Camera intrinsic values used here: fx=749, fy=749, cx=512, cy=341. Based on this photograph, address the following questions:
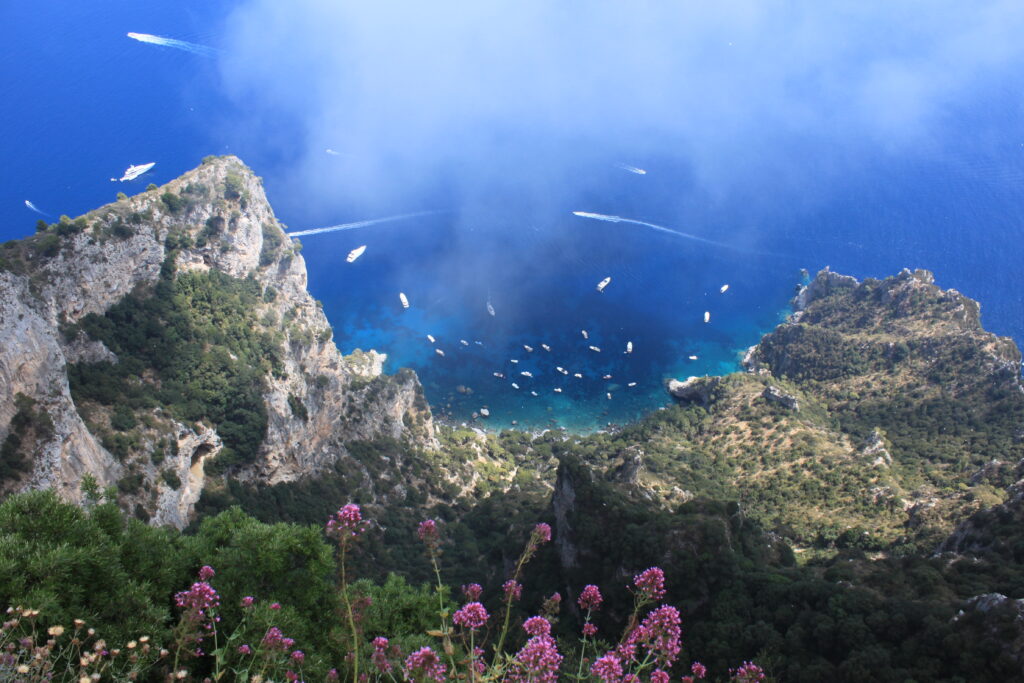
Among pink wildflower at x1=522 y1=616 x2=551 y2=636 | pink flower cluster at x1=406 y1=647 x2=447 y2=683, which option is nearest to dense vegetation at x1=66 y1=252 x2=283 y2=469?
pink flower cluster at x1=406 y1=647 x2=447 y2=683

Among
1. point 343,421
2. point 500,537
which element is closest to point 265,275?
point 343,421

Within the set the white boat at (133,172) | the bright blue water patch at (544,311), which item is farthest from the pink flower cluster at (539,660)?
the white boat at (133,172)

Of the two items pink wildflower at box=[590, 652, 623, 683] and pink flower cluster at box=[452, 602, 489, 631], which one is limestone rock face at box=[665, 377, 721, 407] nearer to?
pink flower cluster at box=[452, 602, 489, 631]

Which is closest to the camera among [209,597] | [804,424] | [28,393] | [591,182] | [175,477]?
[209,597]

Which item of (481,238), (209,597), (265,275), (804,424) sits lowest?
(209,597)

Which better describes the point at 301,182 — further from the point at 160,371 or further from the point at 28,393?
the point at 28,393

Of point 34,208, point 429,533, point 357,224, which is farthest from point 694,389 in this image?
point 34,208
